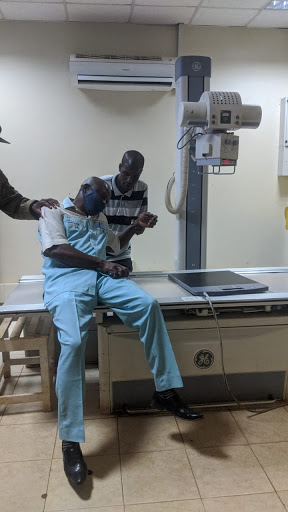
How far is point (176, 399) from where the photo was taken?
73.1 inches

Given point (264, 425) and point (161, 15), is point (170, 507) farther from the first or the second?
point (161, 15)

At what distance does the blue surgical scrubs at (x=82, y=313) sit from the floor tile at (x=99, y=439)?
0.68ft

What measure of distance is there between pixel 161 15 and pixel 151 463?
11.5 feet

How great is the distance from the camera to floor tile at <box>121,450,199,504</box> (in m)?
1.49

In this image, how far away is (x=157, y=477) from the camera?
1.59 meters

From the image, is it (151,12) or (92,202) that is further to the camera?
(151,12)

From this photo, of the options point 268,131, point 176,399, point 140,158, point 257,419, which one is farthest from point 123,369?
point 268,131

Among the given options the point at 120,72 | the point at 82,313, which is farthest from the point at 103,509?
the point at 120,72

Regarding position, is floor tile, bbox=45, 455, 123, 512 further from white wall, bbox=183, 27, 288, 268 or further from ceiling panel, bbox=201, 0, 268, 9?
ceiling panel, bbox=201, 0, 268, 9

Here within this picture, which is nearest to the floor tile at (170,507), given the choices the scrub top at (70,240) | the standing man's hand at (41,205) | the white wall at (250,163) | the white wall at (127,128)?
the scrub top at (70,240)

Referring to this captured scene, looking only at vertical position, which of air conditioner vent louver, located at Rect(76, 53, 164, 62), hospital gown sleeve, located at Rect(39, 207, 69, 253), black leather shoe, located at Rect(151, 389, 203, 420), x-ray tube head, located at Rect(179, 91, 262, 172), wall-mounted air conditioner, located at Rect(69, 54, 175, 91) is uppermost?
air conditioner vent louver, located at Rect(76, 53, 164, 62)

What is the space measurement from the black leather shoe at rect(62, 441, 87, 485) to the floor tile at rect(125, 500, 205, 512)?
0.22 meters

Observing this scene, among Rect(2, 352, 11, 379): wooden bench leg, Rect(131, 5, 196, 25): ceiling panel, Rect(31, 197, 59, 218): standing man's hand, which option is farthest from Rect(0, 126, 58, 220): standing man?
Rect(131, 5, 196, 25): ceiling panel

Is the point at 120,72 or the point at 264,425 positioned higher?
the point at 120,72
